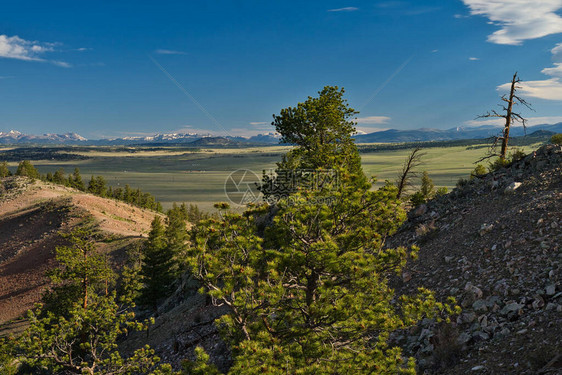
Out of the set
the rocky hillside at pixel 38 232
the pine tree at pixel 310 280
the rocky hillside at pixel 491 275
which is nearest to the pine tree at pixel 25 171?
the rocky hillside at pixel 38 232

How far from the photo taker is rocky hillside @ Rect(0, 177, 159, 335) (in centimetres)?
5878

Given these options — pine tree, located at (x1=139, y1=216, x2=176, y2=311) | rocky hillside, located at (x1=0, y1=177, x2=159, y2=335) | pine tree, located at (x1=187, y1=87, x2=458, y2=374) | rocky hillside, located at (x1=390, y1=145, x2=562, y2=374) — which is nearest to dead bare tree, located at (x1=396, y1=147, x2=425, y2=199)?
rocky hillside, located at (x1=390, y1=145, x2=562, y2=374)

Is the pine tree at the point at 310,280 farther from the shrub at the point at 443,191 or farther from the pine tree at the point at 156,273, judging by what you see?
the pine tree at the point at 156,273

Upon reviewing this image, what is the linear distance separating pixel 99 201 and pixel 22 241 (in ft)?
67.5

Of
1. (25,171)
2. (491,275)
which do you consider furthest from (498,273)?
(25,171)

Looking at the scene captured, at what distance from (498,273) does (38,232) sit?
9093 cm

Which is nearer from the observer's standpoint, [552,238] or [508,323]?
[508,323]

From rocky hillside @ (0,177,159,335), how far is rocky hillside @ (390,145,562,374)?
47.8 metres

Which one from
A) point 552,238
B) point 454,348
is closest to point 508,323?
point 454,348

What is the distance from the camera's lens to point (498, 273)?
1462 centimetres

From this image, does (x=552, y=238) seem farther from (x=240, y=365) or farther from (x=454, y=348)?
(x=240, y=365)

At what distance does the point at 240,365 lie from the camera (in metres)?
8.59

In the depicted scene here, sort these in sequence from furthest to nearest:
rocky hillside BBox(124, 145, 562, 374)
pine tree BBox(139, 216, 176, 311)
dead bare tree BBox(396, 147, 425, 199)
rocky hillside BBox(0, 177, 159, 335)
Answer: rocky hillside BBox(0, 177, 159, 335) → pine tree BBox(139, 216, 176, 311) → dead bare tree BBox(396, 147, 425, 199) → rocky hillside BBox(124, 145, 562, 374)

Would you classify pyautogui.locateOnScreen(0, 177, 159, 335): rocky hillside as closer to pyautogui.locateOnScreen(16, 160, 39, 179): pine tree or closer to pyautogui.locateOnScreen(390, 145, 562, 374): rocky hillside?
pyautogui.locateOnScreen(16, 160, 39, 179): pine tree
